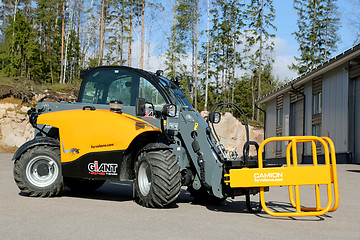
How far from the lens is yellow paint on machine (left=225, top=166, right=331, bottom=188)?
666cm

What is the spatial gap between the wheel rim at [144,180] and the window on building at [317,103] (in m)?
23.2

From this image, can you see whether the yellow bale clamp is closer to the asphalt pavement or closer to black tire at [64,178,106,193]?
the asphalt pavement

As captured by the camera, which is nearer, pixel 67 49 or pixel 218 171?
pixel 218 171

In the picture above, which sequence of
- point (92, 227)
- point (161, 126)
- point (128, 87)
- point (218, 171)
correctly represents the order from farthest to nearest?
point (128, 87), point (161, 126), point (218, 171), point (92, 227)

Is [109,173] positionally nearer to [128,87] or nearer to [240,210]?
[128,87]

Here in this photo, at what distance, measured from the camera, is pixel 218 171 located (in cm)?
722

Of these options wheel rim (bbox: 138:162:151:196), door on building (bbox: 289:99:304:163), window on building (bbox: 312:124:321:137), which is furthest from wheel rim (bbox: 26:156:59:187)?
door on building (bbox: 289:99:304:163)

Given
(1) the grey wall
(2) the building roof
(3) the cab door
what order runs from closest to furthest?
(3) the cab door → (2) the building roof → (1) the grey wall

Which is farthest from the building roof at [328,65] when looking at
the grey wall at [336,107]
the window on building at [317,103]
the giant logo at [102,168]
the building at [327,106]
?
the giant logo at [102,168]

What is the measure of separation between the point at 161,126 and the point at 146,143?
0.58m

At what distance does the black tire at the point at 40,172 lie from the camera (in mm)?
8508

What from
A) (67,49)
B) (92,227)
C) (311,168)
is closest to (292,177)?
(311,168)

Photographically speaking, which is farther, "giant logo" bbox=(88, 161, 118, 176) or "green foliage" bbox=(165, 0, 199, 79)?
"green foliage" bbox=(165, 0, 199, 79)

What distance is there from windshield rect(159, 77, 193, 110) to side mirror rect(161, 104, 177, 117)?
55 centimetres
